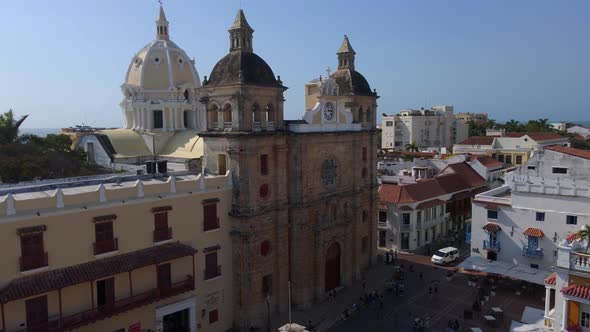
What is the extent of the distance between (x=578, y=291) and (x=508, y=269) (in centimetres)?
1452

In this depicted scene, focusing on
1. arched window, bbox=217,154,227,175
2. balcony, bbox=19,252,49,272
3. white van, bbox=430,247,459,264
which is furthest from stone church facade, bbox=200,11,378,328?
balcony, bbox=19,252,49,272

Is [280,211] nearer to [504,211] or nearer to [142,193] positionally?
[142,193]

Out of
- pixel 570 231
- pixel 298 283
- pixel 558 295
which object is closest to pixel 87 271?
pixel 298 283

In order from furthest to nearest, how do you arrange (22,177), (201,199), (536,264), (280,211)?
(22,177), (536,264), (280,211), (201,199)

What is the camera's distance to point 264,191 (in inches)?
1262

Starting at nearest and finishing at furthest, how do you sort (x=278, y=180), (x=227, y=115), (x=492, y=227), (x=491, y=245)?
(x=227, y=115)
(x=278, y=180)
(x=492, y=227)
(x=491, y=245)

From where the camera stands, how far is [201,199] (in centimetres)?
2917

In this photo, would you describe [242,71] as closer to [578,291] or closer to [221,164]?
[221,164]

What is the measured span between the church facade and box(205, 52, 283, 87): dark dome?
0.27 feet

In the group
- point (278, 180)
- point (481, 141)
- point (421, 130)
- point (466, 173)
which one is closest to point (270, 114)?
point (278, 180)

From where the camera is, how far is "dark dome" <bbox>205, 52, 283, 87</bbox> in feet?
101

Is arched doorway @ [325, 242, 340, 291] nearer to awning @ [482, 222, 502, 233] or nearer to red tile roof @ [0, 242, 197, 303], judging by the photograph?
awning @ [482, 222, 502, 233]

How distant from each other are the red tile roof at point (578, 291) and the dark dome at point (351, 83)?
2450 cm

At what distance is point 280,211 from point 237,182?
423 centimetres
